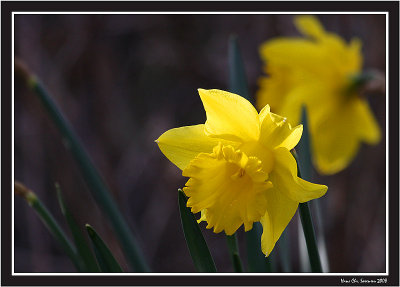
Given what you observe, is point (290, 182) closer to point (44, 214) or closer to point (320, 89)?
point (44, 214)

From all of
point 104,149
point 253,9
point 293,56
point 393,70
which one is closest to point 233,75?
point 253,9

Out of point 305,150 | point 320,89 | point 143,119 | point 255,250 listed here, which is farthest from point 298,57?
point 143,119

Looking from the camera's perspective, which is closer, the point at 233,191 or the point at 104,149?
the point at 233,191

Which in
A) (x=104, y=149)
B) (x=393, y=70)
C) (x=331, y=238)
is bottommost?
(x=331, y=238)

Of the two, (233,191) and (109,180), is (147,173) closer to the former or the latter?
(109,180)

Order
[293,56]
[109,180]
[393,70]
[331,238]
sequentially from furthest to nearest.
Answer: [331,238] → [109,180] → [293,56] → [393,70]

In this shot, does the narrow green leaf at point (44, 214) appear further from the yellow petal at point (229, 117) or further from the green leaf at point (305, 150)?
the green leaf at point (305, 150)

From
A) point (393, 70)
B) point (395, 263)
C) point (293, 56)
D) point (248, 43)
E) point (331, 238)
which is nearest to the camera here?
point (395, 263)

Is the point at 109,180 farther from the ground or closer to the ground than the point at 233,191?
closer to the ground
